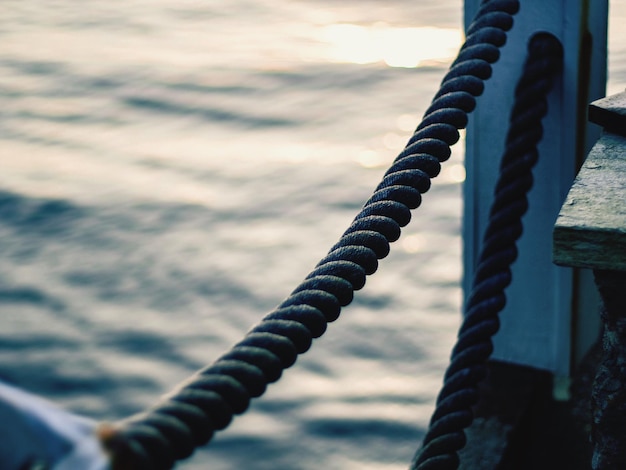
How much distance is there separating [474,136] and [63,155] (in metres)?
2.47

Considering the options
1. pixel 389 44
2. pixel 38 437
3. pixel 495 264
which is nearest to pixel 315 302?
pixel 38 437

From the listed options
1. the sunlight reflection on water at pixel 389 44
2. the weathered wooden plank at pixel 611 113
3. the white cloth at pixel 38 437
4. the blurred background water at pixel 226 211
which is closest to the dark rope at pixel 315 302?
the white cloth at pixel 38 437

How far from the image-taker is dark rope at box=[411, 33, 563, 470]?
58.9 inches

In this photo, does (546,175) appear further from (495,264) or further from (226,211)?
(226,211)

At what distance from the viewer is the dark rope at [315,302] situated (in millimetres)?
852

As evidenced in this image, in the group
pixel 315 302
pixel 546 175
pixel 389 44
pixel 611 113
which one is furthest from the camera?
pixel 389 44

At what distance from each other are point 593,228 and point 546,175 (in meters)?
0.69

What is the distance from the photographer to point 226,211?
3.58m

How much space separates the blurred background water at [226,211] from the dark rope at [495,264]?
3.54ft

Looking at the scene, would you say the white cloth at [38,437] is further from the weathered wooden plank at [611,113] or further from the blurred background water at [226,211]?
the blurred background water at [226,211]

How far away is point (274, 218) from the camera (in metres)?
3.52

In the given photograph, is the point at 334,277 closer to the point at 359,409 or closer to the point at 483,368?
the point at 483,368

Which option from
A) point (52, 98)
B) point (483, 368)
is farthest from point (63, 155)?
point (483, 368)

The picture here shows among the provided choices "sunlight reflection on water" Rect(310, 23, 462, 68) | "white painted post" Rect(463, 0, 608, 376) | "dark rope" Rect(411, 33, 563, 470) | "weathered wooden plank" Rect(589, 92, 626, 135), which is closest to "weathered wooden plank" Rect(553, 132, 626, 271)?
"weathered wooden plank" Rect(589, 92, 626, 135)
